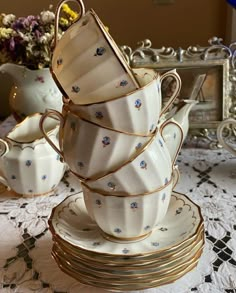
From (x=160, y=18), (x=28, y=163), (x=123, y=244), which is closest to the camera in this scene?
(x=123, y=244)

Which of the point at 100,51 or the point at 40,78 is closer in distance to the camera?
the point at 100,51

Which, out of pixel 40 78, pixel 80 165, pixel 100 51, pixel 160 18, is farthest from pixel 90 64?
pixel 160 18

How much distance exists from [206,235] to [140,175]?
21cm

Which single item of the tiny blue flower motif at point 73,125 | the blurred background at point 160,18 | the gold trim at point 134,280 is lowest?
the blurred background at point 160,18

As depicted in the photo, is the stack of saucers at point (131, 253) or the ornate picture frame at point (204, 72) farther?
the ornate picture frame at point (204, 72)

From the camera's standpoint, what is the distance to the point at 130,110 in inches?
20.6

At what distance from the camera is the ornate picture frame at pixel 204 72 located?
101cm

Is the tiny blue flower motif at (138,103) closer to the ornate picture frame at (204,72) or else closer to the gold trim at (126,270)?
the gold trim at (126,270)

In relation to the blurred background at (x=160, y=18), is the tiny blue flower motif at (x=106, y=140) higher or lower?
higher

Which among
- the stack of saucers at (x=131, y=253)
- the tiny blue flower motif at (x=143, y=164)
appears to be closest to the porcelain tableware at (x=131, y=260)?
the stack of saucers at (x=131, y=253)

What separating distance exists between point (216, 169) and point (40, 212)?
1.20 ft

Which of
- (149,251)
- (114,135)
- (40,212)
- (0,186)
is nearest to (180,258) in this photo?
(149,251)

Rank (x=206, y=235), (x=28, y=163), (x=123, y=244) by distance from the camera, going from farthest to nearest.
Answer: (x=28, y=163) < (x=206, y=235) < (x=123, y=244)

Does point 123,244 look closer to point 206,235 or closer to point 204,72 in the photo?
point 206,235
